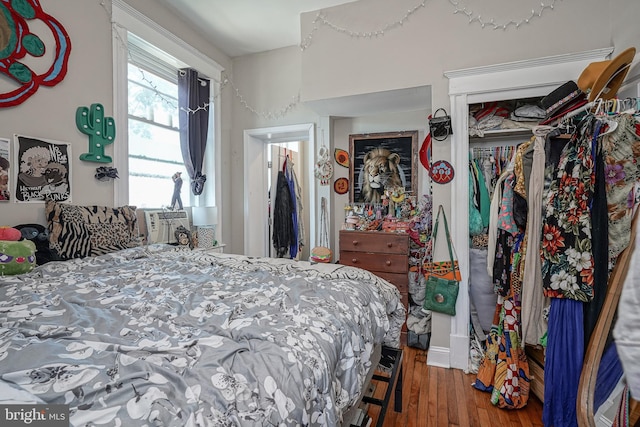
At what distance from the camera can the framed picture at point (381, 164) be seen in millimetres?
3066

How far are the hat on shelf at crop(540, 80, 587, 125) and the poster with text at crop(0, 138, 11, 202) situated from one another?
10.5 ft

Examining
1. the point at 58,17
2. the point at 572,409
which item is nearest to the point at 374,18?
the point at 58,17

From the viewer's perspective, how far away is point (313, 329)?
0.88 m

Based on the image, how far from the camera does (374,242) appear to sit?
2.78 meters

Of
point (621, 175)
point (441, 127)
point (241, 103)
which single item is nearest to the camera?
point (621, 175)

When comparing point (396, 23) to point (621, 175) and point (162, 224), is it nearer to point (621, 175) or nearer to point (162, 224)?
point (621, 175)

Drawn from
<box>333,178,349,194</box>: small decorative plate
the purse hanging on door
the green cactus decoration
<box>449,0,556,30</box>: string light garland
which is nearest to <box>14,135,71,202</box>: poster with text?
the green cactus decoration

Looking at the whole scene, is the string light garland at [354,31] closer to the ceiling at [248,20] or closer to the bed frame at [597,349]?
the ceiling at [248,20]

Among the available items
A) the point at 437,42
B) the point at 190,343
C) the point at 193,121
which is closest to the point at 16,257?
the point at 190,343

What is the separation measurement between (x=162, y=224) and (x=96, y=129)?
34.4 inches

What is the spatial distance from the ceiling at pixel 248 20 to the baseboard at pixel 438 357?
114 inches

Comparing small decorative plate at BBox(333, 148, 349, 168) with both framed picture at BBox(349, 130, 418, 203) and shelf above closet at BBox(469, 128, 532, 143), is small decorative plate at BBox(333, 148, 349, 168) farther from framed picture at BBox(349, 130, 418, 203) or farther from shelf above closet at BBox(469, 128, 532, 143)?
shelf above closet at BBox(469, 128, 532, 143)

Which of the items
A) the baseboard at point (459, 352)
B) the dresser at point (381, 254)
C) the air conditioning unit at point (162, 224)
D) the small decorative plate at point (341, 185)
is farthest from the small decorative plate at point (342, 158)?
the baseboard at point (459, 352)

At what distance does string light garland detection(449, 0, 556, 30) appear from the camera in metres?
2.02
